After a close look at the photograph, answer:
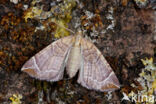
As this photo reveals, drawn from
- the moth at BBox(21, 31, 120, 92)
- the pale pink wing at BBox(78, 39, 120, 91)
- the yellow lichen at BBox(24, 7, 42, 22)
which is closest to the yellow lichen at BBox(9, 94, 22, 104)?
the moth at BBox(21, 31, 120, 92)

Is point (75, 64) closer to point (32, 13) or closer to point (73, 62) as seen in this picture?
point (73, 62)

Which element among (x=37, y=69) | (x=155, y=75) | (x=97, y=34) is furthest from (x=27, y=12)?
(x=155, y=75)

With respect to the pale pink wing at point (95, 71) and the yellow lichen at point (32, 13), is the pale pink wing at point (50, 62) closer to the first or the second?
the pale pink wing at point (95, 71)

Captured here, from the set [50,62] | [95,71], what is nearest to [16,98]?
[50,62]

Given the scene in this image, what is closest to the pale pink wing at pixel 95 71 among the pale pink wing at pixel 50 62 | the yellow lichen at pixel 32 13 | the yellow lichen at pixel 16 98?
the pale pink wing at pixel 50 62

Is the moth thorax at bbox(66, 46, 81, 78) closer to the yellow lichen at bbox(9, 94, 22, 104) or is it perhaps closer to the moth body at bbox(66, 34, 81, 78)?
the moth body at bbox(66, 34, 81, 78)

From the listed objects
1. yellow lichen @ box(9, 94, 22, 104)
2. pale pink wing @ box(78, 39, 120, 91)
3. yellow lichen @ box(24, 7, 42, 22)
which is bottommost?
yellow lichen @ box(9, 94, 22, 104)
